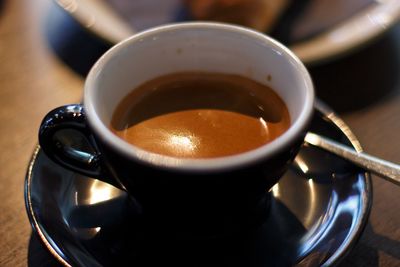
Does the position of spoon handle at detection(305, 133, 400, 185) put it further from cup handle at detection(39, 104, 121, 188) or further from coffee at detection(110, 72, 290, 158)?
cup handle at detection(39, 104, 121, 188)

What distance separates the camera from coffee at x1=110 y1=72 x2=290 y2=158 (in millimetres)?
762

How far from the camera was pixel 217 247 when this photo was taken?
2.33 ft

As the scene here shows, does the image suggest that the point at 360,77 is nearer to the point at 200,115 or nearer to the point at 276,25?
the point at 276,25

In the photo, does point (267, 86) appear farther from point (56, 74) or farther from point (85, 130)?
point (56, 74)

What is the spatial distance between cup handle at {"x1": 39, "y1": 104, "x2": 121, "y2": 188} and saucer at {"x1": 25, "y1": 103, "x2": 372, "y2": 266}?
7 cm

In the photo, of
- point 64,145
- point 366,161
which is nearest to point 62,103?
point 64,145

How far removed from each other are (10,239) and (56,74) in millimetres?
466

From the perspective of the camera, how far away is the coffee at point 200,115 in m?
0.76

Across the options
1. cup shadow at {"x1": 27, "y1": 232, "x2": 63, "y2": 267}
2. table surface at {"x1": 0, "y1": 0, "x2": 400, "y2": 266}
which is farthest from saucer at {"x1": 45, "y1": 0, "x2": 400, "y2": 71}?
cup shadow at {"x1": 27, "y1": 232, "x2": 63, "y2": 267}

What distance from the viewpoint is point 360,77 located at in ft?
3.58

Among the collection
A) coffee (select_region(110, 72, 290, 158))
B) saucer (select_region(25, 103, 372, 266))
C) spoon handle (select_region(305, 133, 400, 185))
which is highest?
coffee (select_region(110, 72, 290, 158))

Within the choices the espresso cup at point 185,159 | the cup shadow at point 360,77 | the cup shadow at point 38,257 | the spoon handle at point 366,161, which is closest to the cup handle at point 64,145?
the espresso cup at point 185,159

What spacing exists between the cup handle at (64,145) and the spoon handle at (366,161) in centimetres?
36

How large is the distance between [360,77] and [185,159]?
25.5 inches
